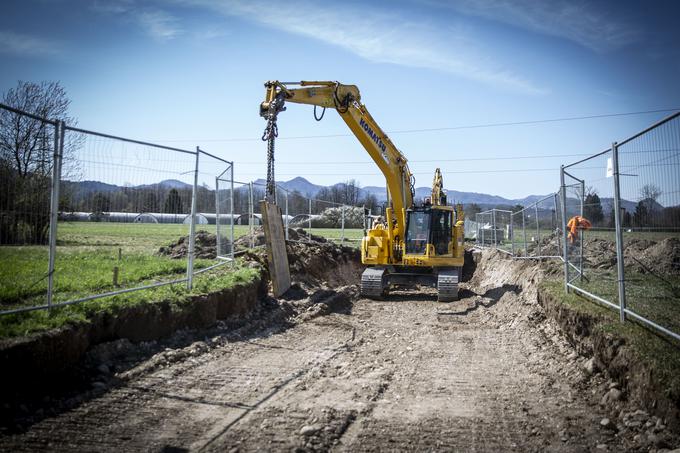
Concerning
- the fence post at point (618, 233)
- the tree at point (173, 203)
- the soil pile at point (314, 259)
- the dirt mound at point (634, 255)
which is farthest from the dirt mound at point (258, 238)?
the fence post at point (618, 233)

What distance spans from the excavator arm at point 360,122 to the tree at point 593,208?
617 cm

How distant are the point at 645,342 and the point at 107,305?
19.5 ft

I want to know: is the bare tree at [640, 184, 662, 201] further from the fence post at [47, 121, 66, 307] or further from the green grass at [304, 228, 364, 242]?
the green grass at [304, 228, 364, 242]

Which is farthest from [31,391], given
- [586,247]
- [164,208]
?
[586,247]

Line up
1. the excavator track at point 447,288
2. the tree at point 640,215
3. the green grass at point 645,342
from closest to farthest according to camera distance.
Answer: the green grass at point 645,342
the tree at point 640,215
the excavator track at point 447,288

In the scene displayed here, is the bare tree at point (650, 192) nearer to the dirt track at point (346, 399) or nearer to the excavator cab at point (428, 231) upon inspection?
the dirt track at point (346, 399)

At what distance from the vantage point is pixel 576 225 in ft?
29.3

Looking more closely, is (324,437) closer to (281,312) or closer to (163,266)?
(281,312)

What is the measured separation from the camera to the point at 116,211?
748cm

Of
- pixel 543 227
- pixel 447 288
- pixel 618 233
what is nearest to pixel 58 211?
pixel 618 233

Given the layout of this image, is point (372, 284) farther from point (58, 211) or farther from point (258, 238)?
point (58, 211)

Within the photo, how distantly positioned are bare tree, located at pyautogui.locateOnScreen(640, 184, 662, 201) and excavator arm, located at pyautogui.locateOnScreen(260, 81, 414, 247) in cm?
720

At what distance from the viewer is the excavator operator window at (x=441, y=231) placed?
1383 cm

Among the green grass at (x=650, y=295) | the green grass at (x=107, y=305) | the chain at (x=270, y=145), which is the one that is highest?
the chain at (x=270, y=145)
